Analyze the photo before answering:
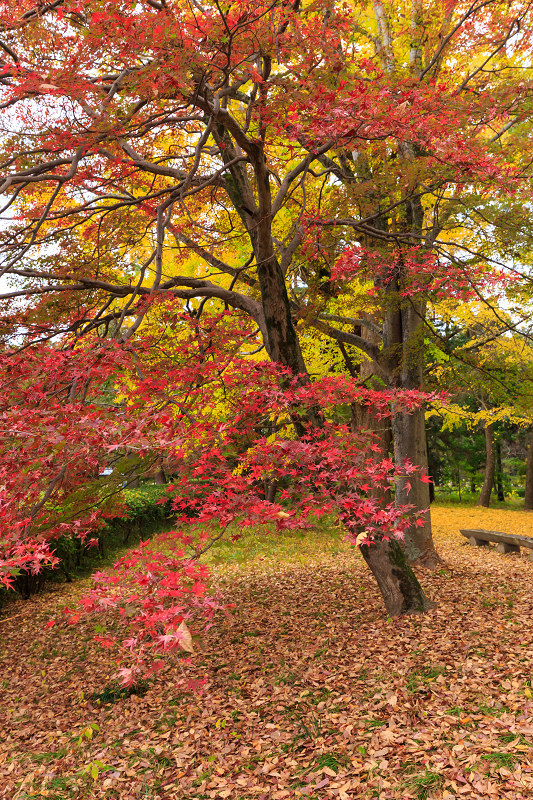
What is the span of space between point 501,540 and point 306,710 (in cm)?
657

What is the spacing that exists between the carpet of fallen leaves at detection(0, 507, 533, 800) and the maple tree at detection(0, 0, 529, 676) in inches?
37.8

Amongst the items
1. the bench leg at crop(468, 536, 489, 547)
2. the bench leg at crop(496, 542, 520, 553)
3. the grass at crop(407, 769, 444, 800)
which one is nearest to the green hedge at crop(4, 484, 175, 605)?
the grass at crop(407, 769, 444, 800)

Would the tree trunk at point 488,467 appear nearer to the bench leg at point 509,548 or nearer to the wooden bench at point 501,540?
the wooden bench at point 501,540

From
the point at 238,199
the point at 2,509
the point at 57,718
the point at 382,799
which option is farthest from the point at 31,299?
the point at 382,799

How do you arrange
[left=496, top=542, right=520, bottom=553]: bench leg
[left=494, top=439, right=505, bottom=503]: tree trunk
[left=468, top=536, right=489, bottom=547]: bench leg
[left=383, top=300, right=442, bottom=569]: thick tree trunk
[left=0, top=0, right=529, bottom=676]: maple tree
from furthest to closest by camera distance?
[left=494, top=439, right=505, bottom=503]: tree trunk, [left=468, top=536, right=489, bottom=547]: bench leg, [left=496, top=542, right=520, bottom=553]: bench leg, [left=383, top=300, right=442, bottom=569]: thick tree trunk, [left=0, top=0, right=529, bottom=676]: maple tree

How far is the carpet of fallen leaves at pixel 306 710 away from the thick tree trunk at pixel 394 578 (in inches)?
6.4

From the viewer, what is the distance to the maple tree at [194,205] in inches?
145

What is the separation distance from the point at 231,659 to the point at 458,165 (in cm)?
560

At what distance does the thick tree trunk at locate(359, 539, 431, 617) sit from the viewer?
5.52 m

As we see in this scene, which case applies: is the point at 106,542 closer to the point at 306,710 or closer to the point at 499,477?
the point at 306,710

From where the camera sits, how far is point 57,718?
4.98 m

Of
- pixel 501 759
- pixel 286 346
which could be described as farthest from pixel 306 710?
pixel 286 346

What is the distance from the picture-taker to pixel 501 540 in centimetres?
952

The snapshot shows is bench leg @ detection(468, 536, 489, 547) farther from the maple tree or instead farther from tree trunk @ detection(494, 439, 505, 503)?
tree trunk @ detection(494, 439, 505, 503)
